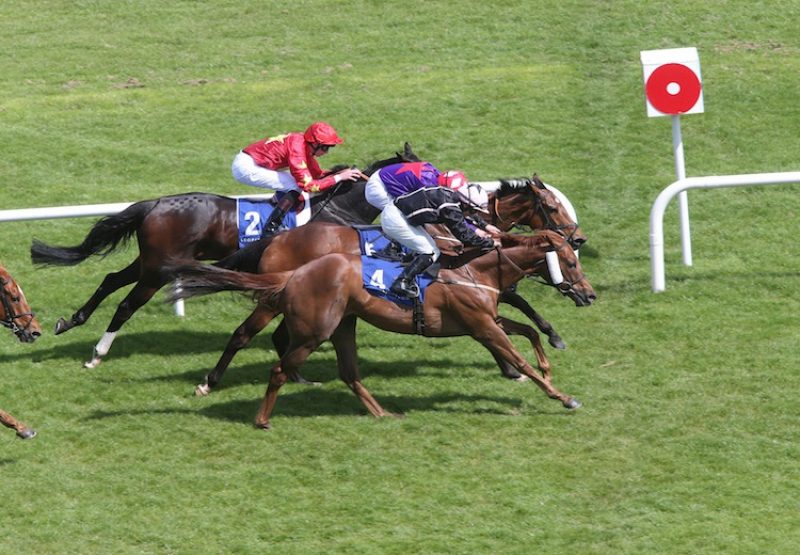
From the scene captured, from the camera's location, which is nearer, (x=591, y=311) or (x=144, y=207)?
(x=144, y=207)

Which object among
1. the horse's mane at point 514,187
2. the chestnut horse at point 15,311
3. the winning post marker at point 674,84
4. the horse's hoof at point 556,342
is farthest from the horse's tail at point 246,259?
the winning post marker at point 674,84

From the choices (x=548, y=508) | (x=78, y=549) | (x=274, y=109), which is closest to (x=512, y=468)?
(x=548, y=508)

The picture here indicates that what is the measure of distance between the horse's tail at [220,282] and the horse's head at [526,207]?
7.71ft

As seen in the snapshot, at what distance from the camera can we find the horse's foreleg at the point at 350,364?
32.4 ft

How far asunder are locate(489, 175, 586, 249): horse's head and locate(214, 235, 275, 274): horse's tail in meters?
1.98

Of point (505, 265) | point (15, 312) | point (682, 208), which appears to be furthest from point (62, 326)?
point (682, 208)

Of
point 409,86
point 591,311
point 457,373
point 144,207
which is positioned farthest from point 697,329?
point 409,86

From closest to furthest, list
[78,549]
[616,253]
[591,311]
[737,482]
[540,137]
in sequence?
[78,549] → [737,482] → [591,311] → [616,253] → [540,137]

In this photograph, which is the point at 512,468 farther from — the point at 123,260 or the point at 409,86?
the point at 409,86

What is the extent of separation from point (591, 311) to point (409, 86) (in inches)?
278

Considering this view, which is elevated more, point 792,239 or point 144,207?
point 144,207

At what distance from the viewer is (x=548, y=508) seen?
27.3 feet

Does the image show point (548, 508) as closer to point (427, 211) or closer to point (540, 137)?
point (427, 211)

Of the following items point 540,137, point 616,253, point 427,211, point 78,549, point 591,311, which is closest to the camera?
point 78,549
